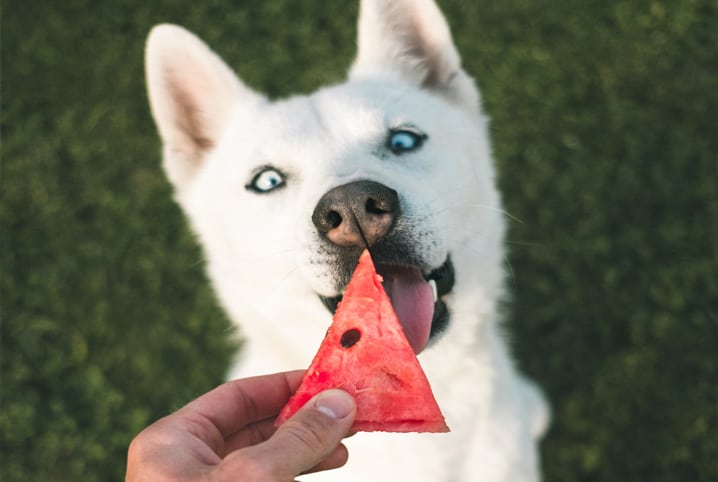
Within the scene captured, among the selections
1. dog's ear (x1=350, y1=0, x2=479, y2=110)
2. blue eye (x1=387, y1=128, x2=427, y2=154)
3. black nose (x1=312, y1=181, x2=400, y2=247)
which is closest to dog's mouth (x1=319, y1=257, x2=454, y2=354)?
black nose (x1=312, y1=181, x2=400, y2=247)

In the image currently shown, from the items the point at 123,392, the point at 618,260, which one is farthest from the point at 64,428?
the point at 618,260

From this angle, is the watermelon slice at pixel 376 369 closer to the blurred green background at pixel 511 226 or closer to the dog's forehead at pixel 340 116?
the dog's forehead at pixel 340 116

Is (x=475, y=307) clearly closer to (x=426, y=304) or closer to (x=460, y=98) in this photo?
(x=426, y=304)

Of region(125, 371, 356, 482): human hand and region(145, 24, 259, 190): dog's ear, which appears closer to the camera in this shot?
region(125, 371, 356, 482): human hand

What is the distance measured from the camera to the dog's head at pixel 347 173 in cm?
222

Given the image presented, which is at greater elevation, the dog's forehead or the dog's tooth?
the dog's forehead

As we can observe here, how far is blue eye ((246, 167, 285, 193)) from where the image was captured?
8.62 ft


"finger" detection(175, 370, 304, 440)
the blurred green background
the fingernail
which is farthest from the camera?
the blurred green background

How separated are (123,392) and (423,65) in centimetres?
315

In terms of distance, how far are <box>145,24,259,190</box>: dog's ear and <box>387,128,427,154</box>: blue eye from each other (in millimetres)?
779

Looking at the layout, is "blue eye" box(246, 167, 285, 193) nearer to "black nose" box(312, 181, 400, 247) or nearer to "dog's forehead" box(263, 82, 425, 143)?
"dog's forehead" box(263, 82, 425, 143)

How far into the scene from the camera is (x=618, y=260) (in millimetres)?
4551

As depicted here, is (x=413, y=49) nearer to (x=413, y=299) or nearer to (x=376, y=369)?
(x=413, y=299)

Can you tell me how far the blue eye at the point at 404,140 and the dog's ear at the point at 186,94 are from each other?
0.78 metres
